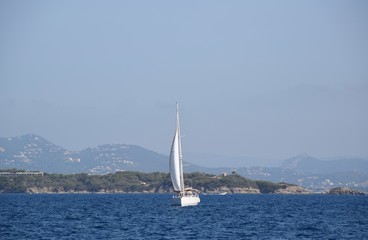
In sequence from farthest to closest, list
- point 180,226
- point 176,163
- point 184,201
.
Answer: point 184,201 → point 176,163 → point 180,226

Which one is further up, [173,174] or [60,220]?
[173,174]

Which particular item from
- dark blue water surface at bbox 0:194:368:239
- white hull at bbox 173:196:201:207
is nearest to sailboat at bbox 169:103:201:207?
white hull at bbox 173:196:201:207

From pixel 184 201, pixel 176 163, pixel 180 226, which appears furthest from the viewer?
pixel 184 201

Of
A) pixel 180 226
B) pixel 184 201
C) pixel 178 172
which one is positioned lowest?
pixel 180 226

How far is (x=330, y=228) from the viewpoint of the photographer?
78250 mm

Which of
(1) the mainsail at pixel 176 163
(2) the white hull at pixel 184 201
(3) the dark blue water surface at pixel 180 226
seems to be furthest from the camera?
(2) the white hull at pixel 184 201

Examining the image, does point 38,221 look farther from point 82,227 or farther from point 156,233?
point 156,233

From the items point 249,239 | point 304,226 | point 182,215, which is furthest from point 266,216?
point 249,239

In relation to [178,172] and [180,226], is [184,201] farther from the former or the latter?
[180,226]

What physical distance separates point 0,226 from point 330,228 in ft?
106

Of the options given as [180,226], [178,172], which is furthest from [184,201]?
[180,226]

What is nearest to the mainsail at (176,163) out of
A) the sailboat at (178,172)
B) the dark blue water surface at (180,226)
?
the sailboat at (178,172)

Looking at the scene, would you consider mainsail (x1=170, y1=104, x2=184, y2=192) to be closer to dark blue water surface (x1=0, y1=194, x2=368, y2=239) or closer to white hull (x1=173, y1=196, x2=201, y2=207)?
white hull (x1=173, y1=196, x2=201, y2=207)

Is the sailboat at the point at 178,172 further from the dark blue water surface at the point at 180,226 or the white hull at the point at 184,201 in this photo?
the dark blue water surface at the point at 180,226
